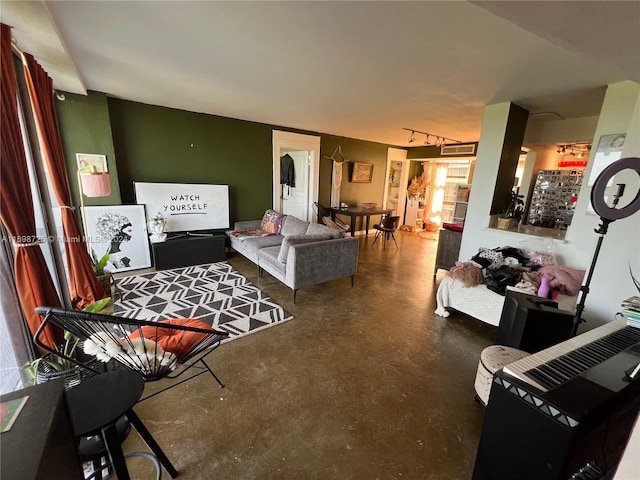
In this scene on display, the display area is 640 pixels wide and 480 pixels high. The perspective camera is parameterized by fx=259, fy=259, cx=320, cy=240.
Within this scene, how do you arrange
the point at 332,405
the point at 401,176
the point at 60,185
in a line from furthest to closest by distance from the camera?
1. the point at 401,176
2. the point at 60,185
3. the point at 332,405

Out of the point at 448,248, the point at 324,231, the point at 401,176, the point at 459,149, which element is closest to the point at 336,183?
the point at 401,176

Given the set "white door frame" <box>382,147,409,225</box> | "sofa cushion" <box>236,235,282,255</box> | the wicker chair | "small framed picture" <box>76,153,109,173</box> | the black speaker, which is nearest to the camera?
the wicker chair

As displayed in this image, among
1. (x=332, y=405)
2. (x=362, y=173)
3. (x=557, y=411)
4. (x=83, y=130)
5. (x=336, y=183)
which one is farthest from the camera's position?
(x=362, y=173)

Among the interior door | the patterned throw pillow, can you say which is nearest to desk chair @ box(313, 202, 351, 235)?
the interior door

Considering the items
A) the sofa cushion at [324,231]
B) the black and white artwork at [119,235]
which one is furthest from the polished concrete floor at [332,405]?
the black and white artwork at [119,235]

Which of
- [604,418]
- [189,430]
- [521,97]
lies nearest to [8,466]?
[189,430]

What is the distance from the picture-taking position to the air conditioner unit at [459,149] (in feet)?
18.9

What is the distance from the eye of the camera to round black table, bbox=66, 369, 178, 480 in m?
0.90

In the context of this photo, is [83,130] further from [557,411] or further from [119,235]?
[557,411]

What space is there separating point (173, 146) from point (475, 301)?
4642 millimetres

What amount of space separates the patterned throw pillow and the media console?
0.74 m

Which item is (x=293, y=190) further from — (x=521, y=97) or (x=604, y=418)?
(x=604, y=418)

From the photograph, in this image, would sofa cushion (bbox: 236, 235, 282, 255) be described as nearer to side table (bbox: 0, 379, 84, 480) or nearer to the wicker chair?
the wicker chair

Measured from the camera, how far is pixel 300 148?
5.46 m
